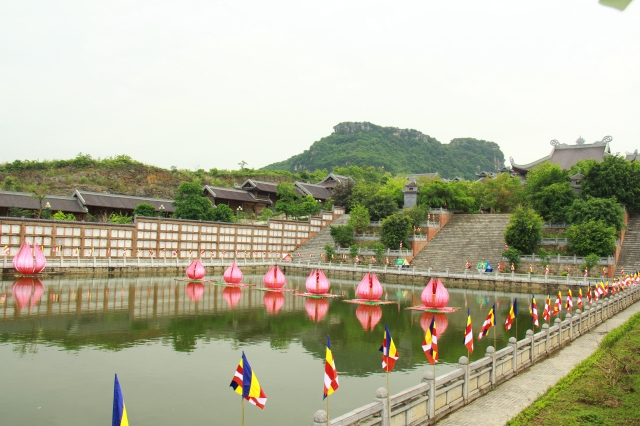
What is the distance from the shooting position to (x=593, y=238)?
45.7 m

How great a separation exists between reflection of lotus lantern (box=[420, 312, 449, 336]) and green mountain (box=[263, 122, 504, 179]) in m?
95.1

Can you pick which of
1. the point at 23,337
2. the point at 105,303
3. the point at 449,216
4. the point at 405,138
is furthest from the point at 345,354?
the point at 405,138

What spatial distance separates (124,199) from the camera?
2429 inches

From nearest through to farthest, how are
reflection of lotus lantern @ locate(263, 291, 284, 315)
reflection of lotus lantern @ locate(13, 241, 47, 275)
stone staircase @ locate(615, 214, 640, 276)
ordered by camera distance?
reflection of lotus lantern @ locate(263, 291, 284, 315) < reflection of lotus lantern @ locate(13, 241, 47, 275) < stone staircase @ locate(615, 214, 640, 276)

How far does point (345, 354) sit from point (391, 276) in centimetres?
3271

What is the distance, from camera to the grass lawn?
1144cm

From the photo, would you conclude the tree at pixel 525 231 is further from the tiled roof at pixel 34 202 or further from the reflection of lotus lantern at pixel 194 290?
the tiled roof at pixel 34 202

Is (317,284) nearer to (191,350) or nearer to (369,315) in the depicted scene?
(369,315)

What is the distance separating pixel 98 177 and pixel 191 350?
208ft

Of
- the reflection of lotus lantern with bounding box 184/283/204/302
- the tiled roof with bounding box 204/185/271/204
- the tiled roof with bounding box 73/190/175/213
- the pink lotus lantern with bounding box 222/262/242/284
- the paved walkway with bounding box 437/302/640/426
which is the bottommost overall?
the reflection of lotus lantern with bounding box 184/283/204/302

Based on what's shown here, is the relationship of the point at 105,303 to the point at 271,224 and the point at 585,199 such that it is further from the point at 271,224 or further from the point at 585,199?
the point at 585,199

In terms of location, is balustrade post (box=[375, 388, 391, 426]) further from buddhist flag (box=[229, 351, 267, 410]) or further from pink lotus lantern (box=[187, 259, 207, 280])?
pink lotus lantern (box=[187, 259, 207, 280])

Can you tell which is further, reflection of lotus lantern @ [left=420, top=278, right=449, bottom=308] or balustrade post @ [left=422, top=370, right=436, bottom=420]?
reflection of lotus lantern @ [left=420, top=278, right=449, bottom=308]

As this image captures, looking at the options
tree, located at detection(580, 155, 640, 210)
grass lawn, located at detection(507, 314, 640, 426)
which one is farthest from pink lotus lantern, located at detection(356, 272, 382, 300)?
tree, located at detection(580, 155, 640, 210)
